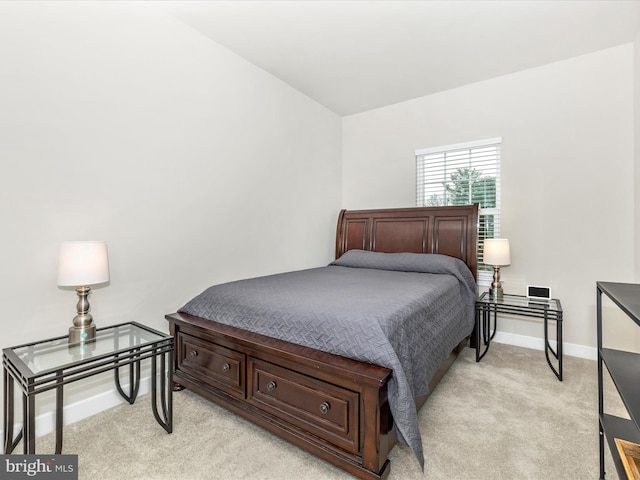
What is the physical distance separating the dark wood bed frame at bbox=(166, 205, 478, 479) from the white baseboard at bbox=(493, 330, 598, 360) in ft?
3.22

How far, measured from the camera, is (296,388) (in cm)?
164

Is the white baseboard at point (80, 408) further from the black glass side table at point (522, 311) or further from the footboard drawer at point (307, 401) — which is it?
the black glass side table at point (522, 311)

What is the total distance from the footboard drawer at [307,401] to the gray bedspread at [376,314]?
17cm

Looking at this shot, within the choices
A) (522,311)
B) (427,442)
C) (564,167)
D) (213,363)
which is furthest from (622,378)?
(564,167)

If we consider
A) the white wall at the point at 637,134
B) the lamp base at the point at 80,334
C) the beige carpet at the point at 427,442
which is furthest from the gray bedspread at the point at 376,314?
the white wall at the point at 637,134

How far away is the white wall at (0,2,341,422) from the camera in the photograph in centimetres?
174

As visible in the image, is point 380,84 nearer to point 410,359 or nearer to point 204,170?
point 204,170

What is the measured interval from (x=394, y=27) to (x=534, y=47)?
1.27 m

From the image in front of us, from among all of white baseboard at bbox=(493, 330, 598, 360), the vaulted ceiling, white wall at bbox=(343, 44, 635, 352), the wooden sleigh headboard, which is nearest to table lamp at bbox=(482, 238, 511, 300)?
the wooden sleigh headboard

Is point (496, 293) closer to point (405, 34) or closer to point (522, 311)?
point (522, 311)

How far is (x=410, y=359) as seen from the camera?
1.59m

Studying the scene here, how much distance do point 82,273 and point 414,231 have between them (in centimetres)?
292

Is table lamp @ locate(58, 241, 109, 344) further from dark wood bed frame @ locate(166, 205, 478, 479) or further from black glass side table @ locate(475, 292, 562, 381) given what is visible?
black glass side table @ locate(475, 292, 562, 381)

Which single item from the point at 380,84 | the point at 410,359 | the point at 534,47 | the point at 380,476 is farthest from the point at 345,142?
the point at 380,476
